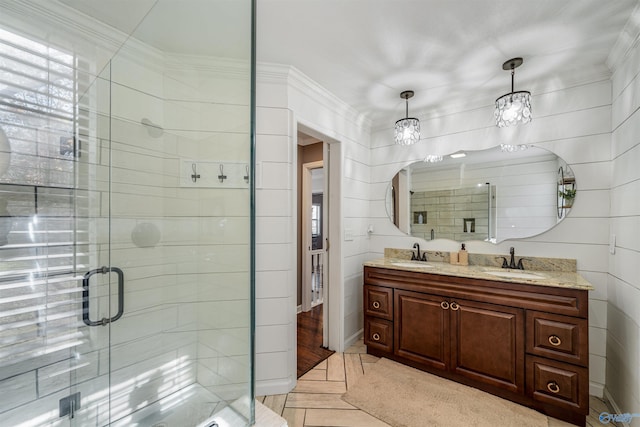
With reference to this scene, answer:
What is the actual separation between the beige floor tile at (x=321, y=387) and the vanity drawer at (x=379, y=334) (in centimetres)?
50

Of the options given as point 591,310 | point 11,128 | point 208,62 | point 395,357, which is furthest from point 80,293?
point 591,310

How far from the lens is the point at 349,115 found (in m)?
2.85

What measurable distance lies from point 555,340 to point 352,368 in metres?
1.51

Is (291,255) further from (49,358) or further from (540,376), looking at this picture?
(540,376)

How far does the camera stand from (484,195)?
102 inches

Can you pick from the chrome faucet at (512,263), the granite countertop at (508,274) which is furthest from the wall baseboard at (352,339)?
the chrome faucet at (512,263)

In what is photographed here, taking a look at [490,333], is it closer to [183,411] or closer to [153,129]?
[183,411]

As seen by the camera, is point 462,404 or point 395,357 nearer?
point 462,404

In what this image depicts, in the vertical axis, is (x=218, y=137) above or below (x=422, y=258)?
above

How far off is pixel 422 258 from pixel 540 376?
123 cm

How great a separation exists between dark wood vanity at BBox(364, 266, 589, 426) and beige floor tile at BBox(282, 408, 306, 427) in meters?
0.95

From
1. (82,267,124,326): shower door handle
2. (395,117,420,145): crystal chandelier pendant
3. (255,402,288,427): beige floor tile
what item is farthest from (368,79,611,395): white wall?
(82,267,124,326): shower door handle

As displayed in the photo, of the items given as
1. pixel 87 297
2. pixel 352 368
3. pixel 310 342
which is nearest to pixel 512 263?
pixel 352 368

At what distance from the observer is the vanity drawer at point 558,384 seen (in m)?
1.72
